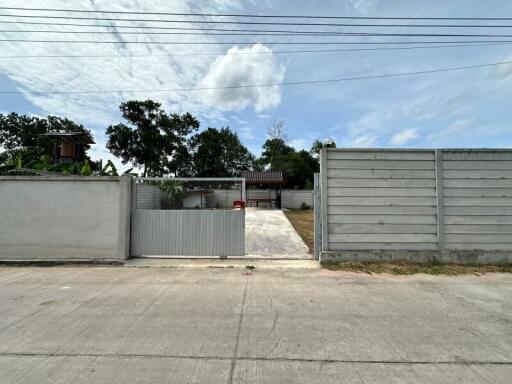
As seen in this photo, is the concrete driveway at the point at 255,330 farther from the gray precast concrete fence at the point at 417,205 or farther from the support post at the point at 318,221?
the support post at the point at 318,221

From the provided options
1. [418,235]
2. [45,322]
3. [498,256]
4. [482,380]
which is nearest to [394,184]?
[418,235]

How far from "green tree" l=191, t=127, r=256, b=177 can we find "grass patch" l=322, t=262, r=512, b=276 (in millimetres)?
34235

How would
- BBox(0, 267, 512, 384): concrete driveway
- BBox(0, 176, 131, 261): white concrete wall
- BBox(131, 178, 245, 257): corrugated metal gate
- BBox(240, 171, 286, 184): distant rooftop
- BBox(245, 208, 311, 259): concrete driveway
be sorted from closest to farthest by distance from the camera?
BBox(0, 267, 512, 384): concrete driveway < BBox(0, 176, 131, 261): white concrete wall < BBox(131, 178, 245, 257): corrugated metal gate < BBox(245, 208, 311, 259): concrete driveway < BBox(240, 171, 286, 184): distant rooftop

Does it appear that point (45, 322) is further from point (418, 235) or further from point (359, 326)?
point (418, 235)

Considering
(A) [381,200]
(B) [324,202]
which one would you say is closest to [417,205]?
(A) [381,200]

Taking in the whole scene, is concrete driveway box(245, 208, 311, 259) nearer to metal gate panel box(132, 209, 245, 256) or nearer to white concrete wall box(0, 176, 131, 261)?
metal gate panel box(132, 209, 245, 256)

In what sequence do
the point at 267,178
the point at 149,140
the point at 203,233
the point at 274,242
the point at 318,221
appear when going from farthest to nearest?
the point at 149,140 → the point at 267,178 → the point at 274,242 → the point at 203,233 → the point at 318,221

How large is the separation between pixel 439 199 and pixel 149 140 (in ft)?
114

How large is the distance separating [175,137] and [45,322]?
119 ft

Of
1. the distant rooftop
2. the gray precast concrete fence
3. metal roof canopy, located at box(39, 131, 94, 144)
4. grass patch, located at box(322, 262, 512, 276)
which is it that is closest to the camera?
grass patch, located at box(322, 262, 512, 276)

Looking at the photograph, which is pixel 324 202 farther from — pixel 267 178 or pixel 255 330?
pixel 267 178

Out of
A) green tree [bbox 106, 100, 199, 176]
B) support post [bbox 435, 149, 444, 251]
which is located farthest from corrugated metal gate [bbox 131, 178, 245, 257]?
green tree [bbox 106, 100, 199, 176]

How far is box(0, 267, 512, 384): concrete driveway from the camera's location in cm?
257

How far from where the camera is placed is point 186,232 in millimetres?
7004
